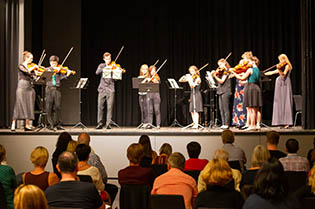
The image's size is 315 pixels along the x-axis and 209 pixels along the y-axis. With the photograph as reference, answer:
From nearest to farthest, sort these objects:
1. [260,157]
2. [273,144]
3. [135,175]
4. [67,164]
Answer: [67,164] → [260,157] → [135,175] → [273,144]

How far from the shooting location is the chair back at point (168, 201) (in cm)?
360

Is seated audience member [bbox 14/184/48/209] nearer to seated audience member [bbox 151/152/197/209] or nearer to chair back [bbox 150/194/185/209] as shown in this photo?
chair back [bbox 150/194/185/209]

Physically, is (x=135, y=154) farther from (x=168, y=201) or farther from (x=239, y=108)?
(x=239, y=108)

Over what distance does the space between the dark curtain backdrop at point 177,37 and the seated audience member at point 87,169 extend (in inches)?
334

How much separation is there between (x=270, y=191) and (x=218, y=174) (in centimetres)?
65

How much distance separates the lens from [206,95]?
13141 mm

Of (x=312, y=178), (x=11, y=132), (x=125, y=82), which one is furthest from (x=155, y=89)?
(x=312, y=178)

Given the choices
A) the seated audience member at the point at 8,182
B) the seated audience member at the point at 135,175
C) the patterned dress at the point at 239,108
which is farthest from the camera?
the patterned dress at the point at 239,108

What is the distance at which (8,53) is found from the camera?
11156mm

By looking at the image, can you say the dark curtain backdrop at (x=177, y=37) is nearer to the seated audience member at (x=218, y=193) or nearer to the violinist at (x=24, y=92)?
the violinist at (x=24, y=92)

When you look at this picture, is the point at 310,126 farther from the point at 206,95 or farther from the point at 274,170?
the point at 274,170

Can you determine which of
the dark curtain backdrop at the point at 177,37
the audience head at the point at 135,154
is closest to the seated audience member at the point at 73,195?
the audience head at the point at 135,154

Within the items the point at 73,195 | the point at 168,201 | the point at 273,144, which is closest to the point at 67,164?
the point at 73,195

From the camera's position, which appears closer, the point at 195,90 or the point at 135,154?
the point at 135,154
